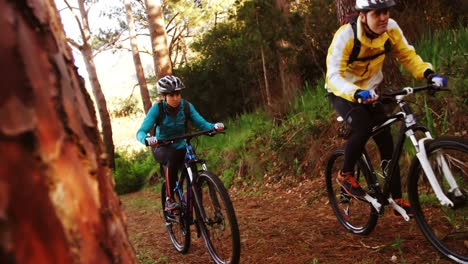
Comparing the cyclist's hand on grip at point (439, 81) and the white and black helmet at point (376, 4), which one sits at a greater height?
the white and black helmet at point (376, 4)

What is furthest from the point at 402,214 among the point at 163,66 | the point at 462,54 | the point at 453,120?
the point at 163,66

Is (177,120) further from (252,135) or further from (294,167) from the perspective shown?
(252,135)

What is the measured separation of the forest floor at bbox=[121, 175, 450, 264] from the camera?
3.54 metres

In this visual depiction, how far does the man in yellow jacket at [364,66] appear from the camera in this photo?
10.9 ft

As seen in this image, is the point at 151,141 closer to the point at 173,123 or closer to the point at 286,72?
the point at 173,123

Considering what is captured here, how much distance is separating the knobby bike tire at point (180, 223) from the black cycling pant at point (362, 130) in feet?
5.97

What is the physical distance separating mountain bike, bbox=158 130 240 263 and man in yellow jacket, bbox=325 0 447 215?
119 centimetres

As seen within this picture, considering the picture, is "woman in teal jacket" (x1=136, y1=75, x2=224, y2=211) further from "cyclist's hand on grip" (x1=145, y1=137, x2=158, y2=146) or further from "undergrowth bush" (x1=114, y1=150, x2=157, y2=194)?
"undergrowth bush" (x1=114, y1=150, x2=157, y2=194)

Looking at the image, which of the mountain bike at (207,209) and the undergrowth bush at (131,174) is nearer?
the mountain bike at (207,209)

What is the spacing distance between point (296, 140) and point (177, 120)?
3.14 m

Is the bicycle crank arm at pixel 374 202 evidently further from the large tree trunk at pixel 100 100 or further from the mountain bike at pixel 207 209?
the large tree trunk at pixel 100 100

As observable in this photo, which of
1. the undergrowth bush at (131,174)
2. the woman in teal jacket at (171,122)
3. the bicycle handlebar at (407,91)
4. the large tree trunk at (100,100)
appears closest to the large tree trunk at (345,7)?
the woman in teal jacket at (171,122)

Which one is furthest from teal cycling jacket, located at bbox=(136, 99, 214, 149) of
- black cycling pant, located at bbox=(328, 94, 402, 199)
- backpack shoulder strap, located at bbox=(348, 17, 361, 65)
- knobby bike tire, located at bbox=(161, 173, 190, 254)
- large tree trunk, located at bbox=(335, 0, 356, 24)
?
large tree trunk, located at bbox=(335, 0, 356, 24)

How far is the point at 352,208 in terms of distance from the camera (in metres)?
4.80
